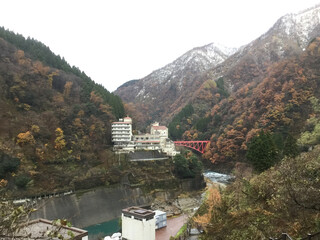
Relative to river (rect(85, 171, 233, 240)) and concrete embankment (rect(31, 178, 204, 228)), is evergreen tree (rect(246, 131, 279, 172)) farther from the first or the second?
concrete embankment (rect(31, 178, 204, 228))

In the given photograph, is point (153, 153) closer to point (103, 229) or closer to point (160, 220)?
point (103, 229)

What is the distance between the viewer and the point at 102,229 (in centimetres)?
2314

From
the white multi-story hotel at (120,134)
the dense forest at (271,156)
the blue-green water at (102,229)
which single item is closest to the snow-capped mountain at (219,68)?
the dense forest at (271,156)

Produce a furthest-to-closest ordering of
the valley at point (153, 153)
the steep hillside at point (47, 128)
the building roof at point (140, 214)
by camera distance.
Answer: the steep hillside at point (47, 128)
the building roof at point (140, 214)
the valley at point (153, 153)

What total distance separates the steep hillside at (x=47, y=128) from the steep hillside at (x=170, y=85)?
58.3m

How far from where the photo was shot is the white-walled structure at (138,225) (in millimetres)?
A: 14938

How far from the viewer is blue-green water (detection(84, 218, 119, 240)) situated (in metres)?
21.4

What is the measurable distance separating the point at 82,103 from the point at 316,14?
95583 millimetres

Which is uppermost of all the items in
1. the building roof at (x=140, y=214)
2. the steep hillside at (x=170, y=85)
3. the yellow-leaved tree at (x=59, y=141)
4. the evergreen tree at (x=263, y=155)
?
the steep hillside at (x=170, y=85)

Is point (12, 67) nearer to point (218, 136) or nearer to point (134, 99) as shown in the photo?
point (218, 136)

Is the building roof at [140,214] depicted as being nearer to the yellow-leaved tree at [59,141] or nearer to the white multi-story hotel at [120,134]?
the yellow-leaved tree at [59,141]

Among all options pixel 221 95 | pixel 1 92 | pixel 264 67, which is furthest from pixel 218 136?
pixel 264 67

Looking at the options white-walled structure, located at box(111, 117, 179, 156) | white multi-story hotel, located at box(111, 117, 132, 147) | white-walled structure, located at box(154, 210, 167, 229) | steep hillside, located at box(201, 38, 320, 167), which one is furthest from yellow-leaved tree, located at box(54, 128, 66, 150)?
steep hillside, located at box(201, 38, 320, 167)

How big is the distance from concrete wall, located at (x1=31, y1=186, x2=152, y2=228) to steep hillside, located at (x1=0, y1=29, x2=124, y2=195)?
4.27ft
